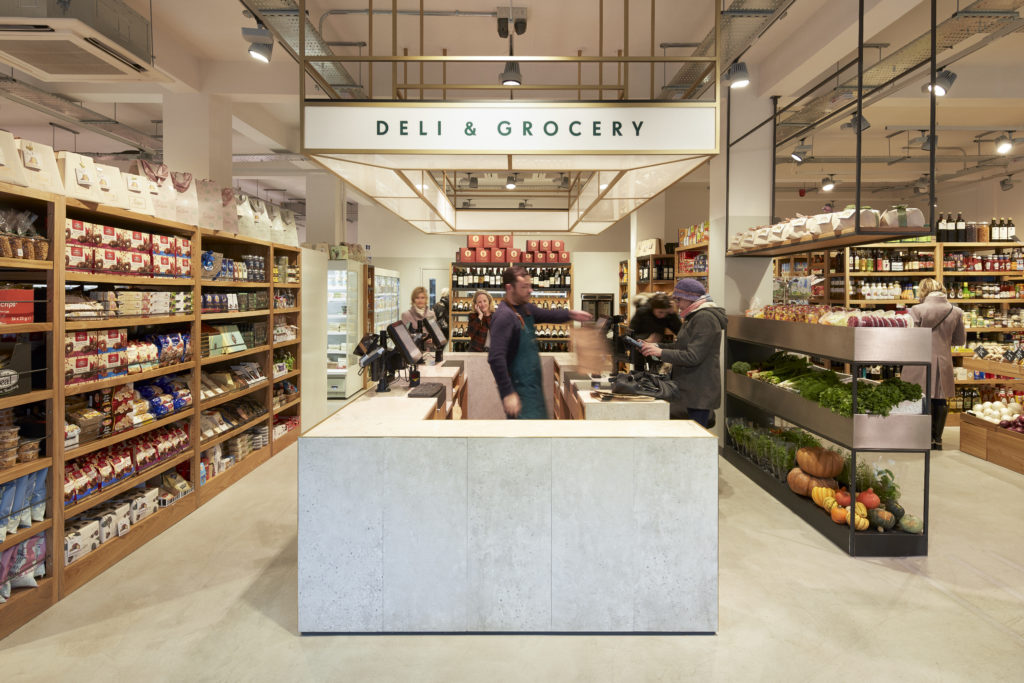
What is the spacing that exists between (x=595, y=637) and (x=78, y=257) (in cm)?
360

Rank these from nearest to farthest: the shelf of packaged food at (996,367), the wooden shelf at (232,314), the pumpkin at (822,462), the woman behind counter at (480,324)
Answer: the pumpkin at (822,462), the wooden shelf at (232,314), the shelf of packaged food at (996,367), the woman behind counter at (480,324)

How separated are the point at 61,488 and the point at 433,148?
2793 millimetres

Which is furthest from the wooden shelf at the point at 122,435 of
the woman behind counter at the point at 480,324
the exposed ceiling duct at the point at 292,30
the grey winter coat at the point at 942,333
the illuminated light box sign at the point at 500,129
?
the grey winter coat at the point at 942,333

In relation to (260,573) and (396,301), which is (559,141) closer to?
(260,573)

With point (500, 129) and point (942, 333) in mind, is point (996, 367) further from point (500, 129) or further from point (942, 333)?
point (500, 129)

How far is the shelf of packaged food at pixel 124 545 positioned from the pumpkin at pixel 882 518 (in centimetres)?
493

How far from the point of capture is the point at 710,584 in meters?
3.14

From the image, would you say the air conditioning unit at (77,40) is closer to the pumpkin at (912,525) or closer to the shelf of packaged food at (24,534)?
the shelf of packaged food at (24,534)

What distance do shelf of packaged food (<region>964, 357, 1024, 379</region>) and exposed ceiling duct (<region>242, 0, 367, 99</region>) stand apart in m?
6.90

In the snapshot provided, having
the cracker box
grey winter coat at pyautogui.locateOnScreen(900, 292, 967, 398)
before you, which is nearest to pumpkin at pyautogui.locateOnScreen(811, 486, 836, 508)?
grey winter coat at pyautogui.locateOnScreen(900, 292, 967, 398)

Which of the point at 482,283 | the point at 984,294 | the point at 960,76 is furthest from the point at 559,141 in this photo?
the point at 984,294

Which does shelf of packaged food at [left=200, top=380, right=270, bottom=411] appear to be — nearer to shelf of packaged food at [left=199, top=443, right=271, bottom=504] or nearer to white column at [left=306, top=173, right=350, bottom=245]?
shelf of packaged food at [left=199, top=443, right=271, bottom=504]

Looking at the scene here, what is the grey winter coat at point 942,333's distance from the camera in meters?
6.88

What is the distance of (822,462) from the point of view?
4.81m
